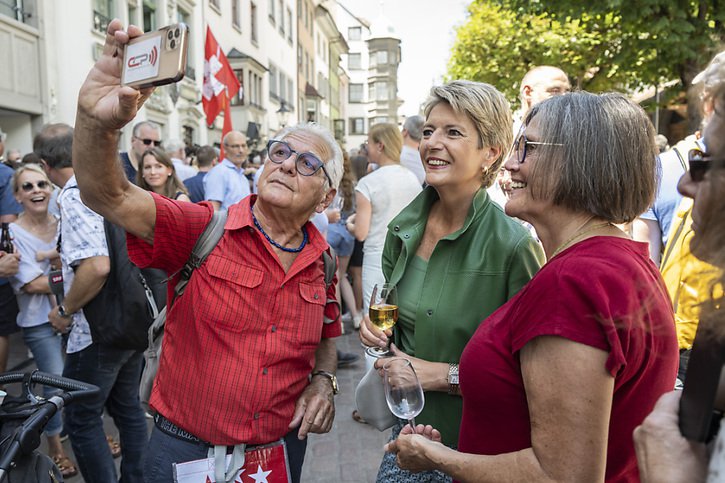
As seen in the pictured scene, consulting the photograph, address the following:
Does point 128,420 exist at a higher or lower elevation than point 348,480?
higher

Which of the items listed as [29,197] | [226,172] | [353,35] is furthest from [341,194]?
[353,35]

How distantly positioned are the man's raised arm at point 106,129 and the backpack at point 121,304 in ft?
3.99

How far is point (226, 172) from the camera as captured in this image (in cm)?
650

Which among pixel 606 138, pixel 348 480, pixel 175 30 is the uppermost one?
pixel 175 30

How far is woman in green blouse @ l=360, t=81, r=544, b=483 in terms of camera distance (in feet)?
6.82

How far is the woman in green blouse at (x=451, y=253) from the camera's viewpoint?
2.08m

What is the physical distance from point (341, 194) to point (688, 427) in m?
6.50

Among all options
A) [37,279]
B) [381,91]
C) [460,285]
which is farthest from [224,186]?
[381,91]

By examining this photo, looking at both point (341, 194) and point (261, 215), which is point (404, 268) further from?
point (341, 194)

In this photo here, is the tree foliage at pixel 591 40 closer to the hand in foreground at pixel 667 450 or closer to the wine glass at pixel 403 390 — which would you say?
the hand in foreground at pixel 667 450

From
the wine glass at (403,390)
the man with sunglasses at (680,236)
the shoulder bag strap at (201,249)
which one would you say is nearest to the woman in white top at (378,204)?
the man with sunglasses at (680,236)

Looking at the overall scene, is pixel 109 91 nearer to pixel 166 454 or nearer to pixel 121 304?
pixel 166 454

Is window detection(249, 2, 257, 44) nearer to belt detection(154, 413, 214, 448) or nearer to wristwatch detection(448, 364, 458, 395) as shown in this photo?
belt detection(154, 413, 214, 448)

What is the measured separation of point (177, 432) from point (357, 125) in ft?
233
